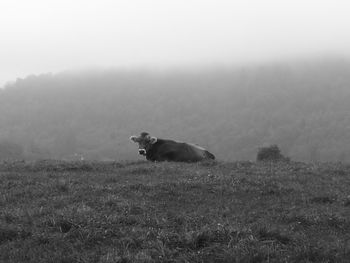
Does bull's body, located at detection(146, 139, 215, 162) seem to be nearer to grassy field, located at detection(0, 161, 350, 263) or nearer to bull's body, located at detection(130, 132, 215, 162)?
bull's body, located at detection(130, 132, 215, 162)

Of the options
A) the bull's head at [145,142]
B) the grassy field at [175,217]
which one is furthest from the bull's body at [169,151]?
the grassy field at [175,217]

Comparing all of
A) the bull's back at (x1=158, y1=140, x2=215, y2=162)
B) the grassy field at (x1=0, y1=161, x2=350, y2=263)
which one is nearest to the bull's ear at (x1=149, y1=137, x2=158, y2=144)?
the bull's back at (x1=158, y1=140, x2=215, y2=162)

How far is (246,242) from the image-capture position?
9.70 metres

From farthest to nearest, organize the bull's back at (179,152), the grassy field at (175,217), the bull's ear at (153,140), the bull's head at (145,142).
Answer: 1. the bull's ear at (153,140)
2. the bull's head at (145,142)
3. the bull's back at (179,152)
4. the grassy field at (175,217)

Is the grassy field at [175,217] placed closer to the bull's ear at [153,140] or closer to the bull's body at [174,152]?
the bull's body at [174,152]

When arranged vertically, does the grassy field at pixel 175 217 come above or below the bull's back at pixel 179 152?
above

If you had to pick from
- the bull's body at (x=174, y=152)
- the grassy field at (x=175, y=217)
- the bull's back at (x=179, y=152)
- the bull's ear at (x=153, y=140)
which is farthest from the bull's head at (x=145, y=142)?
the grassy field at (x=175, y=217)

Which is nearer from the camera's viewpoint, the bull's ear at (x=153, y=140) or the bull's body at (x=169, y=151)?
the bull's body at (x=169, y=151)

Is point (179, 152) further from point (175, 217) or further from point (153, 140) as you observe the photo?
point (175, 217)

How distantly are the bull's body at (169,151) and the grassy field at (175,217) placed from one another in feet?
20.4

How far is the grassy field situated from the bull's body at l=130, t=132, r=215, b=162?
245 inches

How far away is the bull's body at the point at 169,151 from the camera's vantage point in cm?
2525

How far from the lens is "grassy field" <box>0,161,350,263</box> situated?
9383 millimetres

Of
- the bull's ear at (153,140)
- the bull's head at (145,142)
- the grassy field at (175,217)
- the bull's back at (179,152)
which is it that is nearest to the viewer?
the grassy field at (175,217)
